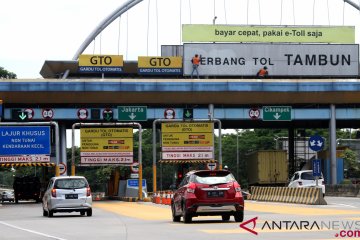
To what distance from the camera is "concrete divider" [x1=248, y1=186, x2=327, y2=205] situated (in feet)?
138

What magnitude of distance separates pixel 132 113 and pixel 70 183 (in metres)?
33.1

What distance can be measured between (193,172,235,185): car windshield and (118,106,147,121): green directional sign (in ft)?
129

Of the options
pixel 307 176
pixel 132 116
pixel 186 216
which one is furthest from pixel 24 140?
pixel 186 216

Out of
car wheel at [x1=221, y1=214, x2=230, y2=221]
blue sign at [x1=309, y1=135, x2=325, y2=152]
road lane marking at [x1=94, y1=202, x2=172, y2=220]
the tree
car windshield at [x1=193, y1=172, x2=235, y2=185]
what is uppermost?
the tree

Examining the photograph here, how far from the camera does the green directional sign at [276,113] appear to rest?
68688 mm

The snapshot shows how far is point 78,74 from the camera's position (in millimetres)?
99000

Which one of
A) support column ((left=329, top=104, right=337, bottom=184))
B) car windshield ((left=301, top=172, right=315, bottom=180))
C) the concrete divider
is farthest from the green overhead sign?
car windshield ((left=301, top=172, right=315, bottom=180))

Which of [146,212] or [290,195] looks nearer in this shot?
[146,212]

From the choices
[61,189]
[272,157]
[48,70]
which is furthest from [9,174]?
[61,189]

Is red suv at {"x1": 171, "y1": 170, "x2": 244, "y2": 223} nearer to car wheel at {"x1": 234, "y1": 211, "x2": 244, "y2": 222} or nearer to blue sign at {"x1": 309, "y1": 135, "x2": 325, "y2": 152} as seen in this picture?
car wheel at {"x1": 234, "y1": 211, "x2": 244, "y2": 222}

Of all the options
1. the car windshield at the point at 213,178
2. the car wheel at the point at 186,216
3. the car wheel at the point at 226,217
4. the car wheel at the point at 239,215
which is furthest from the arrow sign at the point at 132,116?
the car wheel at the point at 239,215

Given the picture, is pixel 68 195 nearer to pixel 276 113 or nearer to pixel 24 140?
pixel 24 140

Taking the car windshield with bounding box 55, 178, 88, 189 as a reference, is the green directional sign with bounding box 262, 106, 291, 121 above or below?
above

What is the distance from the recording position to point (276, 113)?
69.0 metres
